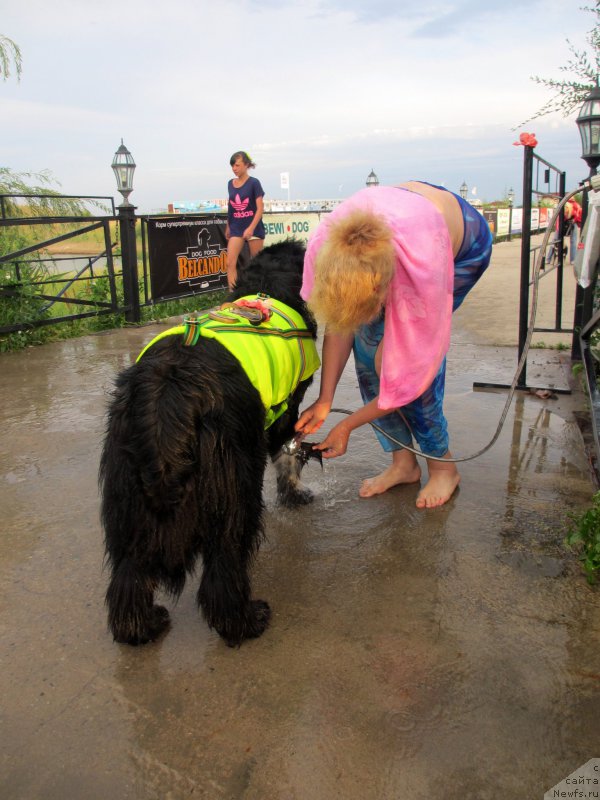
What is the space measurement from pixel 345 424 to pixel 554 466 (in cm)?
150

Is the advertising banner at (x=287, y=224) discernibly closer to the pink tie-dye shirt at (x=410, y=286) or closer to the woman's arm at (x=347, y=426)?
the woman's arm at (x=347, y=426)

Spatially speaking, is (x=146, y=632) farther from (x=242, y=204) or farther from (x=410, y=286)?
(x=242, y=204)

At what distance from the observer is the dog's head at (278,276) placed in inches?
100

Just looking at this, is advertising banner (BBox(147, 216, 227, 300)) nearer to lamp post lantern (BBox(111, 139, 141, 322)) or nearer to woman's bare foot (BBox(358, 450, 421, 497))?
lamp post lantern (BBox(111, 139, 141, 322))

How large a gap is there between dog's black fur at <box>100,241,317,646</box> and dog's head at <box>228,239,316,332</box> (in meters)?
0.72

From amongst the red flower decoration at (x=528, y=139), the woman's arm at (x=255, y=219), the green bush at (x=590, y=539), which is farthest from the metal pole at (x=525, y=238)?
the woman's arm at (x=255, y=219)

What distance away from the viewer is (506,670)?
1845 mm

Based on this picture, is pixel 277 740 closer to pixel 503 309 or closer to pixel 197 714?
pixel 197 714

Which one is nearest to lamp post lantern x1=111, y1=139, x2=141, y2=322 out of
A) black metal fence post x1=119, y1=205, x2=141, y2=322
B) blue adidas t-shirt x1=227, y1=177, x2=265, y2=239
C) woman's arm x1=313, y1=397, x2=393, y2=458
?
black metal fence post x1=119, y1=205, x2=141, y2=322

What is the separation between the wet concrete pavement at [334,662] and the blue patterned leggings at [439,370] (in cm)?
31

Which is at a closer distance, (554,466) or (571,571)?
(571,571)

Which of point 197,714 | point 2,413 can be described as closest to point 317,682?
point 197,714

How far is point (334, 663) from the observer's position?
6.23ft

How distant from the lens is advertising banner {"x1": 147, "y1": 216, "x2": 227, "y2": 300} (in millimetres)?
8602
